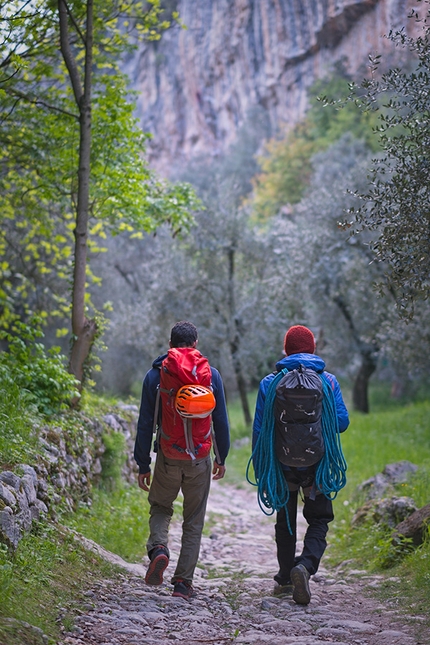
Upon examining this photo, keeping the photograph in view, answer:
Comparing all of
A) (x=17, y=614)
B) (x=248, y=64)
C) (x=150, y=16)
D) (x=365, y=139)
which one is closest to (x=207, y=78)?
(x=248, y=64)

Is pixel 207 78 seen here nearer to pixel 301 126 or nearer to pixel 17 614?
pixel 301 126

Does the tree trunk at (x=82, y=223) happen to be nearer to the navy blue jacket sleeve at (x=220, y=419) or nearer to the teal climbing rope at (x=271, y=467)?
the navy blue jacket sleeve at (x=220, y=419)

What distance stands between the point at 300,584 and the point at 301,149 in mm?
41104

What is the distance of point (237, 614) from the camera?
4914 mm

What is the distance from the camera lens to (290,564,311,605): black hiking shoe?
16.5 ft

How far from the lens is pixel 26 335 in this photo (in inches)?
287

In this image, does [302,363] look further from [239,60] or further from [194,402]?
[239,60]

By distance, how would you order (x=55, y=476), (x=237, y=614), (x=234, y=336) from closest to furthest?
(x=237, y=614) → (x=55, y=476) → (x=234, y=336)

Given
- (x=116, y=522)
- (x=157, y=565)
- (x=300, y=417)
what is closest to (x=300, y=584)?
(x=157, y=565)

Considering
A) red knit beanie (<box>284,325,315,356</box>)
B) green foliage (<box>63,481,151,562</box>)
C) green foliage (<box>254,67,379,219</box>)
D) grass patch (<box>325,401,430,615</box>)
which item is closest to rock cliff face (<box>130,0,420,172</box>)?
green foliage (<box>254,67,379,219</box>)

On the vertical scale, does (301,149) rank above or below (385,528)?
above

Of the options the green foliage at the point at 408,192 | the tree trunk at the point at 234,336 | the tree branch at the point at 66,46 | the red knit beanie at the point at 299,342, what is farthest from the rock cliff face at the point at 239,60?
the red knit beanie at the point at 299,342

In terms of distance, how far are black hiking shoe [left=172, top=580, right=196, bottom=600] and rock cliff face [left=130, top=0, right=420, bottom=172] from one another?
112 feet

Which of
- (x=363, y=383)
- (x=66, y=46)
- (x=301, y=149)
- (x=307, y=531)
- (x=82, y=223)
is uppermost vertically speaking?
(x=301, y=149)
